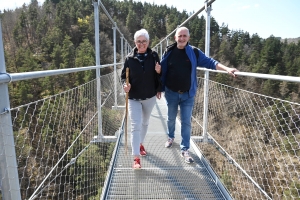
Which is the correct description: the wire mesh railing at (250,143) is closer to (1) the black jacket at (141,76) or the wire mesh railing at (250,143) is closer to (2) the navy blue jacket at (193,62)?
(2) the navy blue jacket at (193,62)

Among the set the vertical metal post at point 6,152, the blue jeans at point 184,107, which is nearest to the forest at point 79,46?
the blue jeans at point 184,107

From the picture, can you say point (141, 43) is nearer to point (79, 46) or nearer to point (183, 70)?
point (183, 70)

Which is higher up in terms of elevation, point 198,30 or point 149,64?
point 198,30

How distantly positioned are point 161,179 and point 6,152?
60.2 inches

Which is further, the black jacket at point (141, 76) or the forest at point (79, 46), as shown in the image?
the forest at point (79, 46)

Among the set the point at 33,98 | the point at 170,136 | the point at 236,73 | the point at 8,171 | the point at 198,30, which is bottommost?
the point at 33,98

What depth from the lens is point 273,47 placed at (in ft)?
107

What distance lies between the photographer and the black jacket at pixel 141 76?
2.07 m

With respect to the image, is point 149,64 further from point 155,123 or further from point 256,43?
point 256,43

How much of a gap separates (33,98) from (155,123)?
23.9 metres

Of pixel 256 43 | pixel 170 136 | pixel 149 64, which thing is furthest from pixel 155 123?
pixel 256 43

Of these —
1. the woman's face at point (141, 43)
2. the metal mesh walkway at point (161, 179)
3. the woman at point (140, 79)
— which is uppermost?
the woman's face at point (141, 43)

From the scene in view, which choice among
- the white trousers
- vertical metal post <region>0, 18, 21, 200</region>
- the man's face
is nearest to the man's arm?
the man's face

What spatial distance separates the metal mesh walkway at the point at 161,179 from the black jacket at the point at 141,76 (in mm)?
741
